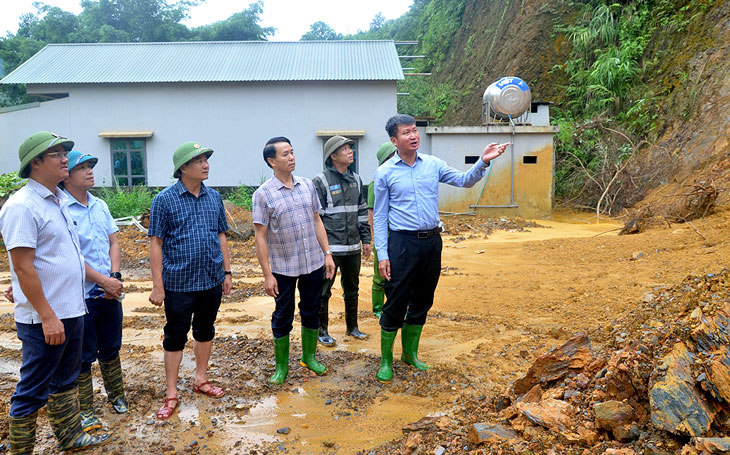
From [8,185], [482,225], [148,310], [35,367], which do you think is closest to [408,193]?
[35,367]

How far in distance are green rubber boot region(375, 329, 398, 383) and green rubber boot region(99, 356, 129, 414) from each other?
1.75 meters

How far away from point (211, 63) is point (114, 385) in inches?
618

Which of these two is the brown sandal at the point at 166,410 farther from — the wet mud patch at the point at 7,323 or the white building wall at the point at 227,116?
the white building wall at the point at 227,116

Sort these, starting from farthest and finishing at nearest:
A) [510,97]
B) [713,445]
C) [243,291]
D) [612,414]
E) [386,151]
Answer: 1. [510,97]
2. [243,291]
3. [386,151]
4. [612,414]
5. [713,445]

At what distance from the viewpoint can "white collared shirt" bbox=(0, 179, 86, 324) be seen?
253 cm

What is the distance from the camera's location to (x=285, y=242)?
387cm

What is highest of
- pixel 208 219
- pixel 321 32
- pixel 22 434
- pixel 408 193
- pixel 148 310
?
pixel 321 32

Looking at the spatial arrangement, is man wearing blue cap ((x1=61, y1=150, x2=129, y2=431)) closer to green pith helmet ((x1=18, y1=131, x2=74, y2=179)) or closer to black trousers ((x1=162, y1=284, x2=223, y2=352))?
black trousers ((x1=162, y1=284, x2=223, y2=352))

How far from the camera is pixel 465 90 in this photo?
75.2 feet

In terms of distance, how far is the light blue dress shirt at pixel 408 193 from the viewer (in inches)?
149

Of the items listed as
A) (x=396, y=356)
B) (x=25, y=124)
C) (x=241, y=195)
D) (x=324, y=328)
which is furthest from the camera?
(x=25, y=124)

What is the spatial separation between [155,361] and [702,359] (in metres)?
3.89

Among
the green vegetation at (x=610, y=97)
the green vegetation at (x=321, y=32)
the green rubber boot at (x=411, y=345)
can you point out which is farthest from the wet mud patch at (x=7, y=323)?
the green vegetation at (x=321, y=32)

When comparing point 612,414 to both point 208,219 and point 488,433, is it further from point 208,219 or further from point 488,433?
point 208,219
